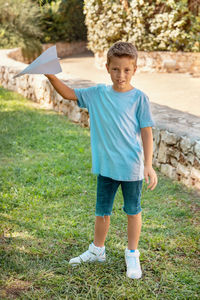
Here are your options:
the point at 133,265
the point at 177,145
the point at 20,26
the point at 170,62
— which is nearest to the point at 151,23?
the point at 170,62

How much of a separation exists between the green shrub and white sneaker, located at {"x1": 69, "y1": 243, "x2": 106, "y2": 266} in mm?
11936

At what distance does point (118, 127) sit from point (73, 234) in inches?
46.8

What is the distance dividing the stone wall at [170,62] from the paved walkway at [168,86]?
0.23m

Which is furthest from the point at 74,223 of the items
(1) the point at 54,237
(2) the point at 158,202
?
(2) the point at 158,202

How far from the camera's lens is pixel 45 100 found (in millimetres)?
8039

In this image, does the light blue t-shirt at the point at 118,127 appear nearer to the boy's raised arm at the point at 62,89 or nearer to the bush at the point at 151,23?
the boy's raised arm at the point at 62,89

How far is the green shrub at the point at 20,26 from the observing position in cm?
1374

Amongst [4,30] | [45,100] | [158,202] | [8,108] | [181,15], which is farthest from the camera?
[4,30]

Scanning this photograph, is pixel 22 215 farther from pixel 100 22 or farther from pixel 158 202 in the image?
pixel 100 22

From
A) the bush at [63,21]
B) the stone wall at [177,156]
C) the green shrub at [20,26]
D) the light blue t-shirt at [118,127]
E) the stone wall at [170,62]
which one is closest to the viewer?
the light blue t-shirt at [118,127]

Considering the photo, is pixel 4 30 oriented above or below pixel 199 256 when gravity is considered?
above

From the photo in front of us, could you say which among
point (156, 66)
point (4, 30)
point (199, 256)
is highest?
point (4, 30)

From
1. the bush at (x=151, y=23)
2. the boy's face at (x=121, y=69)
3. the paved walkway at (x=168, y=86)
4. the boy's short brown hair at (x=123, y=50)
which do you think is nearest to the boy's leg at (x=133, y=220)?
the boy's face at (x=121, y=69)

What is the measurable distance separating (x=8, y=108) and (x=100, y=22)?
4.67m
